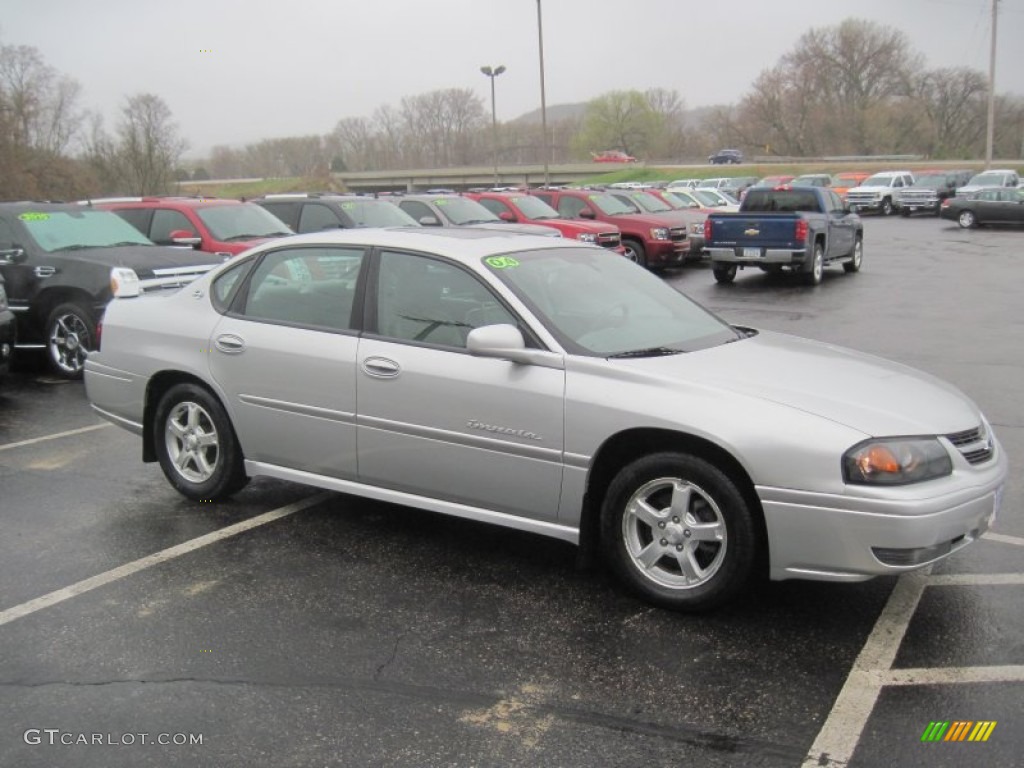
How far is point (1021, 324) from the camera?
39.6 ft

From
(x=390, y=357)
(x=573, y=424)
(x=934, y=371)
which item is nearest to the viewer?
(x=573, y=424)

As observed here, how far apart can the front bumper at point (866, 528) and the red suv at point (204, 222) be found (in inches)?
355

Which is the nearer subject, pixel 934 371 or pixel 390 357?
pixel 390 357

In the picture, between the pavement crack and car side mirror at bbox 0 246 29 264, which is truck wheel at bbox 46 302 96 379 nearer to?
car side mirror at bbox 0 246 29 264

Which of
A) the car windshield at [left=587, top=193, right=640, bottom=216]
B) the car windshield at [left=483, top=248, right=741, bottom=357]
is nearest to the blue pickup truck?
the car windshield at [left=587, top=193, right=640, bottom=216]

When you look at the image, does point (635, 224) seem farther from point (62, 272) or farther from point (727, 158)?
point (727, 158)

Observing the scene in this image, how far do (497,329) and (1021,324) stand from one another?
34.1ft

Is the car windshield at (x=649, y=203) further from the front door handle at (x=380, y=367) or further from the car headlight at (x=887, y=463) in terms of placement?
the car headlight at (x=887, y=463)

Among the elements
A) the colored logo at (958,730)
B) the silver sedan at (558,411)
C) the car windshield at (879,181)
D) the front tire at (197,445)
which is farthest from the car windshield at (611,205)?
the car windshield at (879,181)

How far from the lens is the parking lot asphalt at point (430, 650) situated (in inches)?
120

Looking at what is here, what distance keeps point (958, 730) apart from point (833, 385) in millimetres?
1492

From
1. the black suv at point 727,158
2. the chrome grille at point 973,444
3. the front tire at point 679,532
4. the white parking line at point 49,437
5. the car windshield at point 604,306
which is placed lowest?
the white parking line at point 49,437

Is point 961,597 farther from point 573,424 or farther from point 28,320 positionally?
point 28,320

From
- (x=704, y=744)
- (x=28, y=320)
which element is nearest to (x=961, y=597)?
(x=704, y=744)
